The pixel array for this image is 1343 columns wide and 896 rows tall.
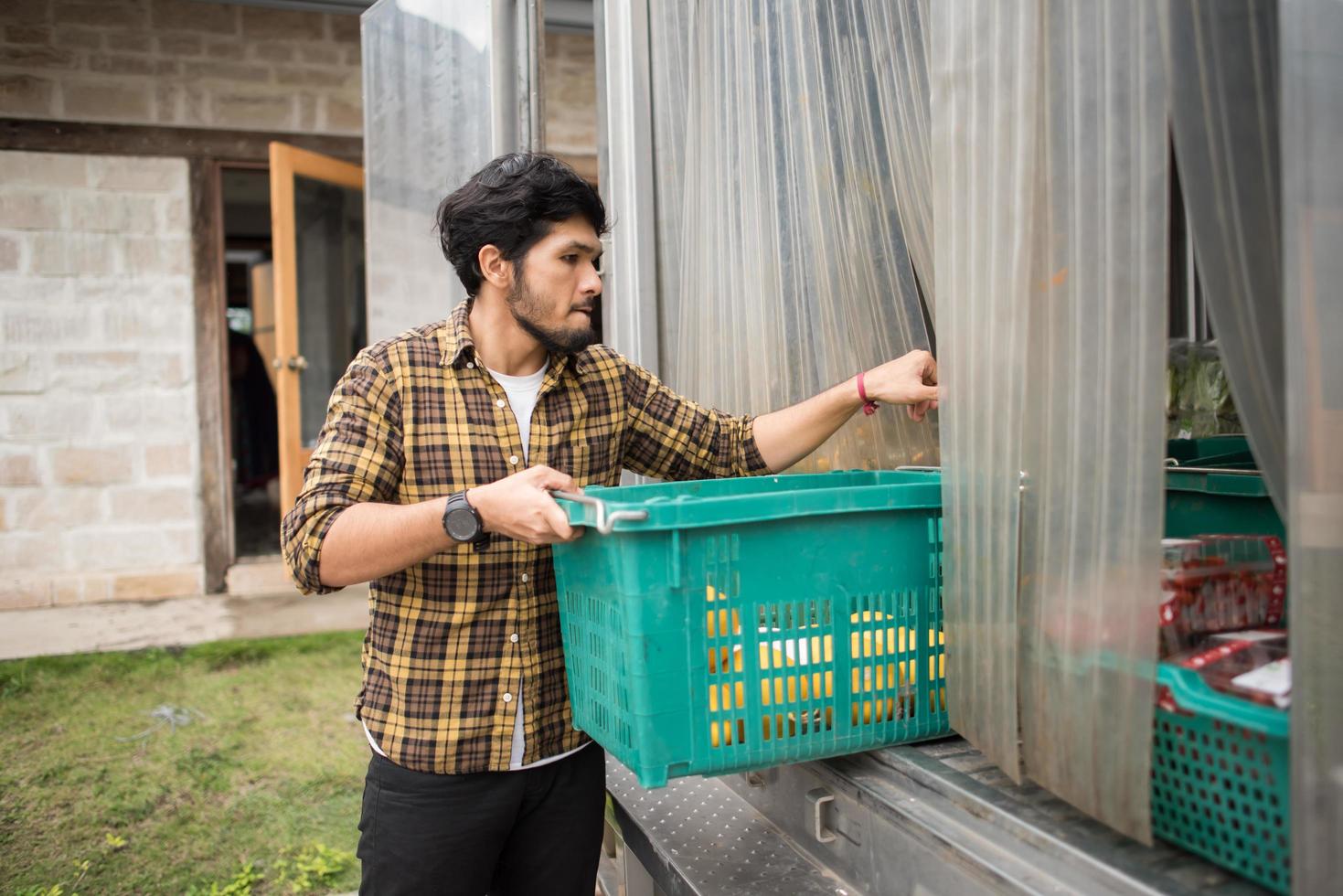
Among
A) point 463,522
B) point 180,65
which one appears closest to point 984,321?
point 463,522

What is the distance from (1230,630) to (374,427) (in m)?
1.31

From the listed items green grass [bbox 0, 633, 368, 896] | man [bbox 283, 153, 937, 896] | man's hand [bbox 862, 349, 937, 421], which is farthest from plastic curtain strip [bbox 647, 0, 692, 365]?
green grass [bbox 0, 633, 368, 896]

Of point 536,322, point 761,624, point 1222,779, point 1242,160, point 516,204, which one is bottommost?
point 1222,779

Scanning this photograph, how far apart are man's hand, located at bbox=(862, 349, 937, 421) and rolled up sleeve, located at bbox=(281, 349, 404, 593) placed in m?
0.87

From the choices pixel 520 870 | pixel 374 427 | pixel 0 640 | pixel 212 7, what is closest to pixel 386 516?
pixel 374 427

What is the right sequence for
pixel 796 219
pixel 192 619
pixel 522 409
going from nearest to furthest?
1. pixel 522 409
2. pixel 796 219
3. pixel 192 619

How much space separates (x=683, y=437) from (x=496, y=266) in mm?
512

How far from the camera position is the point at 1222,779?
1180 millimetres

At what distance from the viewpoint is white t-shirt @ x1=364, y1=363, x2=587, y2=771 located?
Result: 184 centimetres

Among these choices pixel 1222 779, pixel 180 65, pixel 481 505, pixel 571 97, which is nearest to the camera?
pixel 1222 779

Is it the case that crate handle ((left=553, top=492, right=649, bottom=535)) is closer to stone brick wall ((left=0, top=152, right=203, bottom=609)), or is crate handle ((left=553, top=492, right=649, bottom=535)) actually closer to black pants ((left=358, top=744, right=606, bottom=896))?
black pants ((left=358, top=744, right=606, bottom=896))

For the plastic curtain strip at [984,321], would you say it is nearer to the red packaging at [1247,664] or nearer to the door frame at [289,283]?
the red packaging at [1247,664]

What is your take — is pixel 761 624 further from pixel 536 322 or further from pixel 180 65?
pixel 180 65

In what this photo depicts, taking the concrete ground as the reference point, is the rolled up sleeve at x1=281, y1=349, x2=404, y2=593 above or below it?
above
